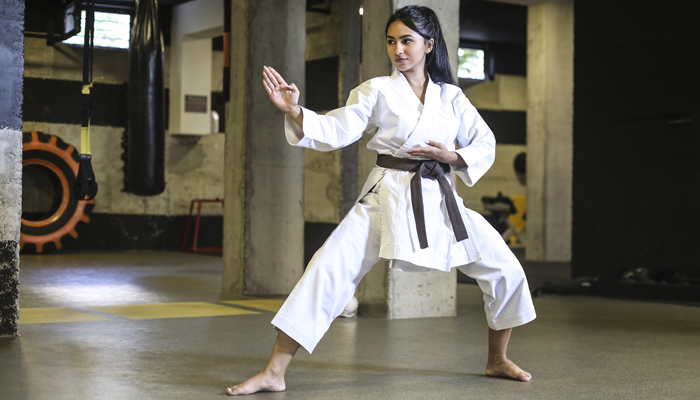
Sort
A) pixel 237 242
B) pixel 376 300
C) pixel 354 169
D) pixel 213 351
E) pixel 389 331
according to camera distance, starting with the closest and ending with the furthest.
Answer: pixel 213 351, pixel 389 331, pixel 376 300, pixel 237 242, pixel 354 169

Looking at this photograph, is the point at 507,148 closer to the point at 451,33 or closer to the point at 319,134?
the point at 451,33

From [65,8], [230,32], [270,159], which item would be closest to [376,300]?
[270,159]

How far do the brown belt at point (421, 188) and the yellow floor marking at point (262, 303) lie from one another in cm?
240

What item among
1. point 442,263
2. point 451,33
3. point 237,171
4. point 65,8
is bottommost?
point 442,263

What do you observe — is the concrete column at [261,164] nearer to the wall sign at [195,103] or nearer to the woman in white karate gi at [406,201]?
the woman in white karate gi at [406,201]

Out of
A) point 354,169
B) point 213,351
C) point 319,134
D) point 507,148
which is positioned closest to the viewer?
point 319,134

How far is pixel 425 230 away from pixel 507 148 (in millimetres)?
13011

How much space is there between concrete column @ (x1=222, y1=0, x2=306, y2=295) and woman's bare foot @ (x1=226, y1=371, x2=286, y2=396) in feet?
10.8

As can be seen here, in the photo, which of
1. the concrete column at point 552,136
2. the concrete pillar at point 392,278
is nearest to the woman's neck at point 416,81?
the concrete pillar at point 392,278

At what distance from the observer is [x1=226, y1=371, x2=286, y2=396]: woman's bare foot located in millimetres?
2656

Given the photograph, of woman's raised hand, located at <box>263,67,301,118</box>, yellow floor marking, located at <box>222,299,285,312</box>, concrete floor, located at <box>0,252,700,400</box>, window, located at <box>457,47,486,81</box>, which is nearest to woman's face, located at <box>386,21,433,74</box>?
woman's raised hand, located at <box>263,67,301,118</box>

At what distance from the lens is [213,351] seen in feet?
11.6

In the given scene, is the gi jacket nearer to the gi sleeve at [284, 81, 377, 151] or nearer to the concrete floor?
the gi sleeve at [284, 81, 377, 151]

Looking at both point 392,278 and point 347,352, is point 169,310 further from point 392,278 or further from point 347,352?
point 347,352
